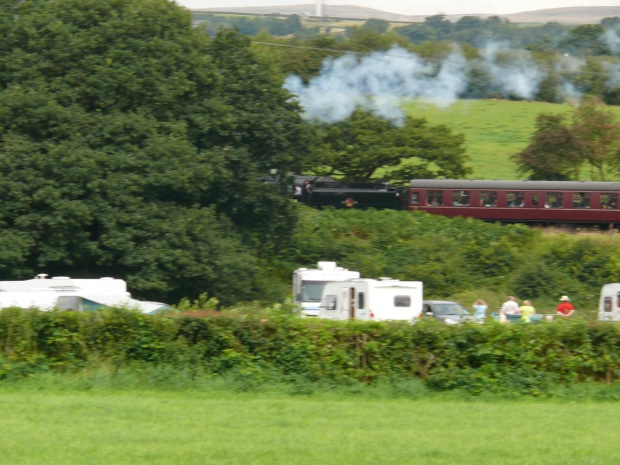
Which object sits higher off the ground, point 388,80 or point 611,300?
point 388,80

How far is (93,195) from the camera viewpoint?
93.8 ft

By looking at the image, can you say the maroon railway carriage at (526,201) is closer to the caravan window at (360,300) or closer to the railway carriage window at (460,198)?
the railway carriage window at (460,198)

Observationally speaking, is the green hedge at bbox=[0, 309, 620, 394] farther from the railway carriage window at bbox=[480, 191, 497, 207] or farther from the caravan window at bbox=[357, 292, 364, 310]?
the railway carriage window at bbox=[480, 191, 497, 207]

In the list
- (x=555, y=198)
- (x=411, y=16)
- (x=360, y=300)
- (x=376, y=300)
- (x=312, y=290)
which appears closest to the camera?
(x=360, y=300)

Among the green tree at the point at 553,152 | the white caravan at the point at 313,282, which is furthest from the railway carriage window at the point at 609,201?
the white caravan at the point at 313,282

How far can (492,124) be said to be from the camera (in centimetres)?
6419

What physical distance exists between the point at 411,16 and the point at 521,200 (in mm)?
95118

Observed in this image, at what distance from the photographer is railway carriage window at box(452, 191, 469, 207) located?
42250 mm

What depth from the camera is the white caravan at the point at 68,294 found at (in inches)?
748

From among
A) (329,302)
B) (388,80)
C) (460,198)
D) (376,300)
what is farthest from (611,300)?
(388,80)

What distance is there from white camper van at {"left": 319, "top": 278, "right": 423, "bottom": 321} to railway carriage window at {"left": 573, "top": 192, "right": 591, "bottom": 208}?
19954 millimetres

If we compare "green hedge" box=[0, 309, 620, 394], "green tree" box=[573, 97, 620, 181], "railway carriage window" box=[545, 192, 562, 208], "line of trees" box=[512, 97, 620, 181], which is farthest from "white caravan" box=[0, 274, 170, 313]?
"green tree" box=[573, 97, 620, 181]

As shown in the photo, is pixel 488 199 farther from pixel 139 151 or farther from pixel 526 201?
pixel 139 151

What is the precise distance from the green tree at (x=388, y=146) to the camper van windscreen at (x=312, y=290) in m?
19.8
